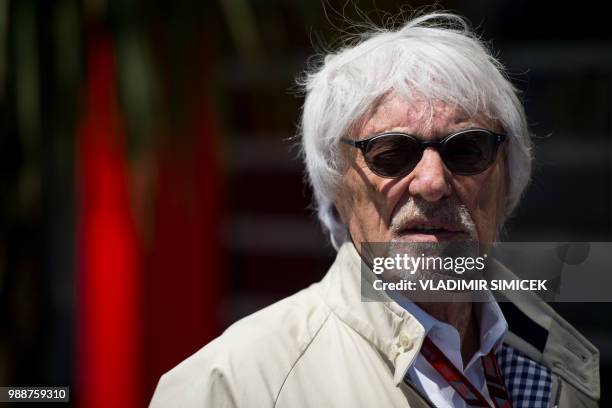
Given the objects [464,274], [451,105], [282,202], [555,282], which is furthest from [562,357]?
[282,202]

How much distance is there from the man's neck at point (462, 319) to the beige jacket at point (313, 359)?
16 centimetres

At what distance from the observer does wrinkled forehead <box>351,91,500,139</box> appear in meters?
1.56

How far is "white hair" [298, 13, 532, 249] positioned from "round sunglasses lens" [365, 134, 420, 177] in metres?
0.08

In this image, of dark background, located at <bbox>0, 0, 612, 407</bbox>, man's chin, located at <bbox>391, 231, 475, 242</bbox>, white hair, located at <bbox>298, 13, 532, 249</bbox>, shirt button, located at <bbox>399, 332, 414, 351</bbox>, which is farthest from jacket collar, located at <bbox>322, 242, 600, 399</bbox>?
dark background, located at <bbox>0, 0, 612, 407</bbox>

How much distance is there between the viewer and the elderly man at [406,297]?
1.43m

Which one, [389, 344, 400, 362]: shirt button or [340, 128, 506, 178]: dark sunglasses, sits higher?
[340, 128, 506, 178]: dark sunglasses

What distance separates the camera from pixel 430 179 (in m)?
1.54

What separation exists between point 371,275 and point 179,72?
65.7 inches

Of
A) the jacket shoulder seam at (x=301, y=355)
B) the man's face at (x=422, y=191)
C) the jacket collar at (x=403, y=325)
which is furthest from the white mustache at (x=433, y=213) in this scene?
the jacket shoulder seam at (x=301, y=355)

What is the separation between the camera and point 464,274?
62.6 inches

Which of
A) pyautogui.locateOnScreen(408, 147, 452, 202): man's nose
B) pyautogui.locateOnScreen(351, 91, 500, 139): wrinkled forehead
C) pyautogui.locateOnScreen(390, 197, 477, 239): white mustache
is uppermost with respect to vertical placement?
pyautogui.locateOnScreen(351, 91, 500, 139): wrinkled forehead

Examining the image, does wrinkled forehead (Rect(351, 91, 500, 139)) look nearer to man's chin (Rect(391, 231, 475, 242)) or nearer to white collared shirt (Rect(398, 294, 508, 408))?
man's chin (Rect(391, 231, 475, 242))

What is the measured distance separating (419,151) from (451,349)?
1.36ft

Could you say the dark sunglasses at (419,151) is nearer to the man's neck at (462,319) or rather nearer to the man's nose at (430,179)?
the man's nose at (430,179)
